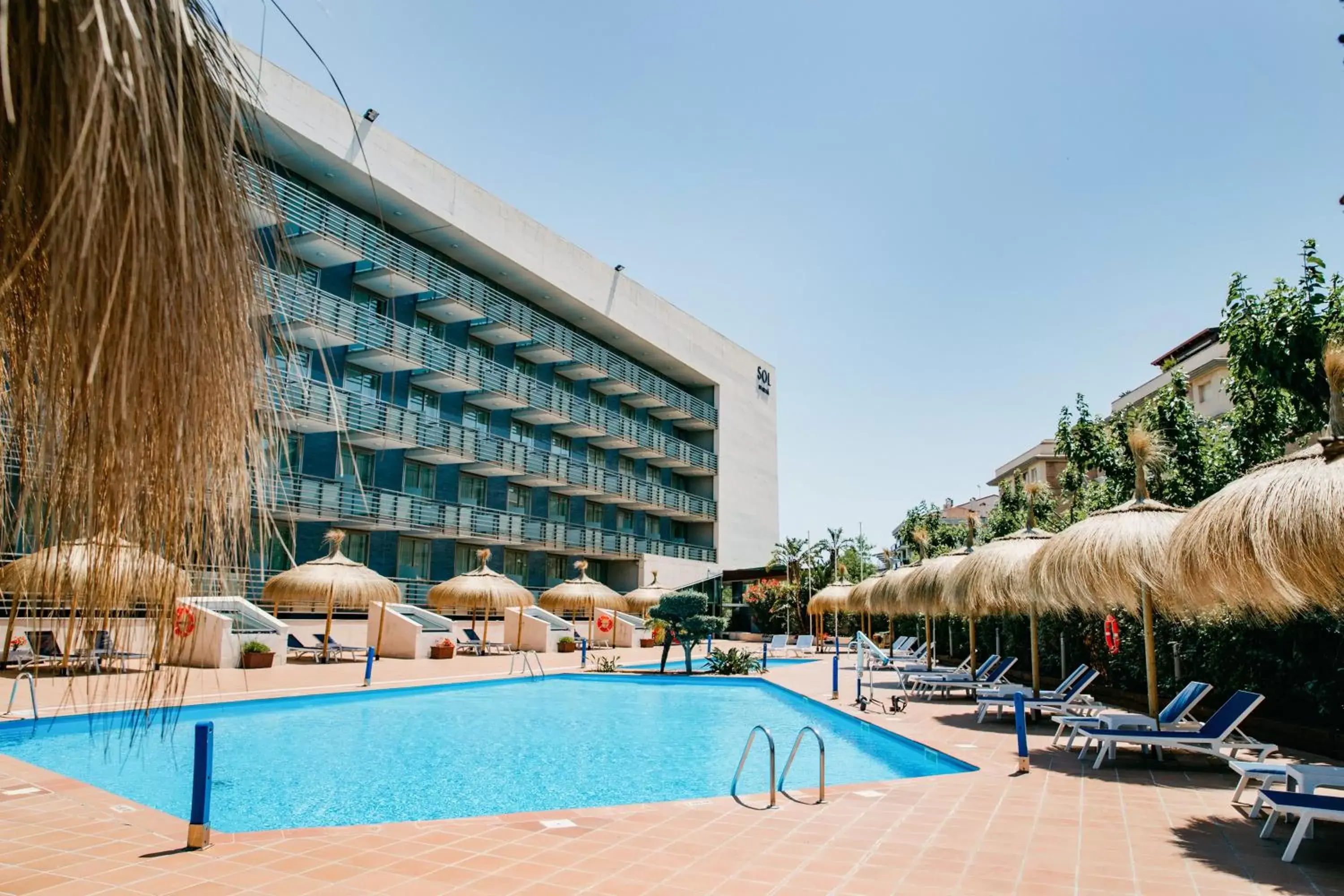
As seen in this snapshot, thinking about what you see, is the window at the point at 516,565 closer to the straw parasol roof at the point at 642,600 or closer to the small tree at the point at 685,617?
the straw parasol roof at the point at 642,600

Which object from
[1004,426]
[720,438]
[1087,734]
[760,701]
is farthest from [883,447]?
[1087,734]

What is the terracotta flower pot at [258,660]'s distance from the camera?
16609mm

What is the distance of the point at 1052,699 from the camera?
37.9 ft

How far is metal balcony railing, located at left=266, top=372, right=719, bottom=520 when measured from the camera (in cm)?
2498

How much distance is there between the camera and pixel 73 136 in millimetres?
1615

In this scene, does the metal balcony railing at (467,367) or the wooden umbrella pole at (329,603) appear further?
the metal balcony railing at (467,367)

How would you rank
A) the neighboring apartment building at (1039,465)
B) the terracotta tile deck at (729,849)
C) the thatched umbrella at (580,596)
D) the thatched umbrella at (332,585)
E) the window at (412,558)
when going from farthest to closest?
the neighboring apartment building at (1039,465) < the window at (412,558) < the thatched umbrella at (580,596) < the thatched umbrella at (332,585) < the terracotta tile deck at (729,849)

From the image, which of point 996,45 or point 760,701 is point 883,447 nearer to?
point 760,701

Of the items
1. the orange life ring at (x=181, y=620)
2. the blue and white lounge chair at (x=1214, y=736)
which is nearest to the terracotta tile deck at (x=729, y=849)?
the blue and white lounge chair at (x=1214, y=736)

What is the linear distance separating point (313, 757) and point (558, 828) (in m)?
5.58

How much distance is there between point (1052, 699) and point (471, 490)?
24222 mm

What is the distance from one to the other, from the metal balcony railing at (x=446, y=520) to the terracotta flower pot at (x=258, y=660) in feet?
11.0

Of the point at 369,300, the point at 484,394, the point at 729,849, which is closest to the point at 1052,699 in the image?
the point at 729,849

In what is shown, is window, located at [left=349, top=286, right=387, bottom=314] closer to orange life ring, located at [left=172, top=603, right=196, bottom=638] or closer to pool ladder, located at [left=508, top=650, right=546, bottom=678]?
pool ladder, located at [left=508, top=650, right=546, bottom=678]
